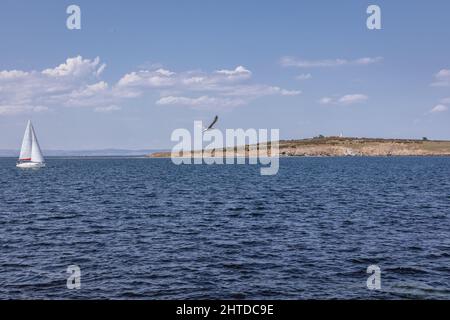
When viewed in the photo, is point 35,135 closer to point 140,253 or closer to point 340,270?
point 140,253

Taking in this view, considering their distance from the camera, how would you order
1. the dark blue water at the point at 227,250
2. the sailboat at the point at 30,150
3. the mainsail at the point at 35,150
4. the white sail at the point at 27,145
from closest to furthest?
1. the dark blue water at the point at 227,250
2. the white sail at the point at 27,145
3. the sailboat at the point at 30,150
4. the mainsail at the point at 35,150

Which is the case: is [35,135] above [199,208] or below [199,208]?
above

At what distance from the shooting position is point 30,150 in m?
151

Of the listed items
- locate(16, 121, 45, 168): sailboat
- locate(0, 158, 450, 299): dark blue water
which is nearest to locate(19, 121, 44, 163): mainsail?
locate(16, 121, 45, 168): sailboat

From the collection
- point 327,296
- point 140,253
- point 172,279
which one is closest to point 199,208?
point 140,253

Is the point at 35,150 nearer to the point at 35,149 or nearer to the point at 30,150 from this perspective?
the point at 35,149

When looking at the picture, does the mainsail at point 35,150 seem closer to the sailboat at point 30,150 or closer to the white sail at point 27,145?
the sailboat at point 30,150

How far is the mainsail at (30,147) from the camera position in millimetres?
145625

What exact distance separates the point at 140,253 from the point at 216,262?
585cm

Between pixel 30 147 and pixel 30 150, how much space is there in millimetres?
1606

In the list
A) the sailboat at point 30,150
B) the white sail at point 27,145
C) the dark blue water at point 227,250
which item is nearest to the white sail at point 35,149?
the sailboat at point 30,150

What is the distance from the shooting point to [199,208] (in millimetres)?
52688

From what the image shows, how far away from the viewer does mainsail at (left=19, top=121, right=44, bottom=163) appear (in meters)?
146

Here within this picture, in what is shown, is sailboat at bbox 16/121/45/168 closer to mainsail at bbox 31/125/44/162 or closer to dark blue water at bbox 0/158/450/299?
mainsail at bbox 31/125/44/162
